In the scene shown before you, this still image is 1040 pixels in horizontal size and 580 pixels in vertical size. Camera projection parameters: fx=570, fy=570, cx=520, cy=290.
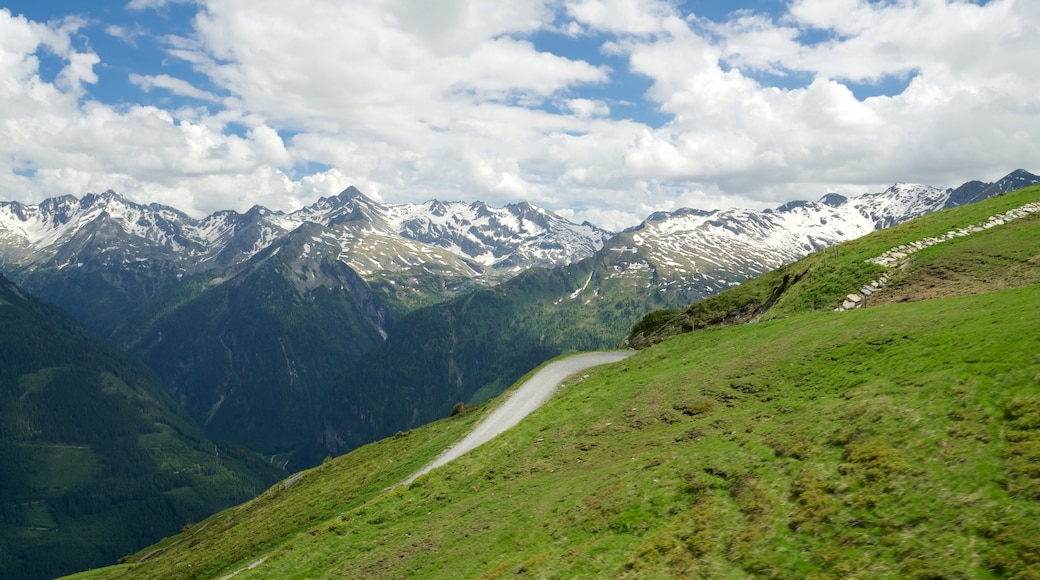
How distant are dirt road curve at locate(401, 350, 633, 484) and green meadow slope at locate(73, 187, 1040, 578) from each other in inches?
146

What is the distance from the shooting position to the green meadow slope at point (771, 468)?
18922 mm

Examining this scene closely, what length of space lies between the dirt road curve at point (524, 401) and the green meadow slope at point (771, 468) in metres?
3.71

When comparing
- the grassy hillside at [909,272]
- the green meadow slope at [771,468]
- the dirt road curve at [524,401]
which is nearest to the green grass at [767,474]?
the green meadow slope at [771,468]

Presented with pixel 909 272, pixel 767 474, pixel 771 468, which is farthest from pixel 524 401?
pixel 909 272

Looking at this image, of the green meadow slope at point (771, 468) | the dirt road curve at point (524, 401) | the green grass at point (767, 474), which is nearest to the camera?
the green grass at point (767, 474)

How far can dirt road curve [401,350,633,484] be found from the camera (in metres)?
54.3

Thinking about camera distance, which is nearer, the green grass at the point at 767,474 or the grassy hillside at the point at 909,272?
the green grass at the point at 767,474

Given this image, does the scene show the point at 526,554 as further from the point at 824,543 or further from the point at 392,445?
the point at 392,445

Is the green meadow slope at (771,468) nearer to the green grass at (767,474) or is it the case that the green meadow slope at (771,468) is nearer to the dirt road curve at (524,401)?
the green grass at (767,474)

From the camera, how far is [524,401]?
65500 millimetres

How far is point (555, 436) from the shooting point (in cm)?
4412

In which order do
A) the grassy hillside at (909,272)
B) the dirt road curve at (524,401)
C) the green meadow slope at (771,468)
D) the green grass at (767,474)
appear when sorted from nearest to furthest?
the green grass at (767,474), the green meadow slope at (771,468), the grassy hillside at (909,272), the dirt road curve at (524,401)

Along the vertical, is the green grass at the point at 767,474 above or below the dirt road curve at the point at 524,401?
below

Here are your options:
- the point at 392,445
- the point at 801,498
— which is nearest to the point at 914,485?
the point at 801,498
